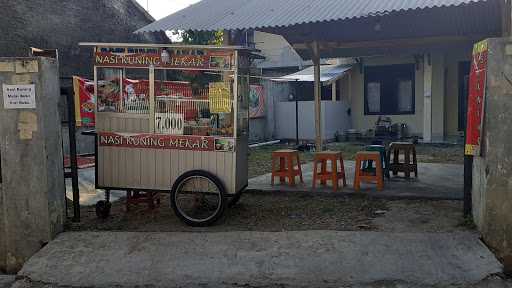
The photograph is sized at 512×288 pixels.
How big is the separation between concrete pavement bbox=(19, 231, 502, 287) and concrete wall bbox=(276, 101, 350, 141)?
41.6ft

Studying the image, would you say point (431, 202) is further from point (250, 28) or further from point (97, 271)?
point (97, 271)

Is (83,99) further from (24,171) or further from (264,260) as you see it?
(264,260)

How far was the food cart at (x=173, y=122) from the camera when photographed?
600 centimetres

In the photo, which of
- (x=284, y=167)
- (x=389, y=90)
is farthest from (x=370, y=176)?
(x=389, y=90)

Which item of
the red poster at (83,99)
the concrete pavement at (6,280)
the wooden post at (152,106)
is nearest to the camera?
the concrete pavement at (6,280)

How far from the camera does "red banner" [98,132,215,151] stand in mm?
6055

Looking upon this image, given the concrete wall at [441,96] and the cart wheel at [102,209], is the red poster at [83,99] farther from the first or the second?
the concrete wall at [441,96]

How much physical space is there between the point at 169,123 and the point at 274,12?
12.5 feet

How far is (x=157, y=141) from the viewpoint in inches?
242

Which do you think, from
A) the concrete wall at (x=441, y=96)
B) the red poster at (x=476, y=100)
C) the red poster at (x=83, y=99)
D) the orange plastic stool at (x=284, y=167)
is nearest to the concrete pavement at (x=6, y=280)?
the orange plastic stool at (x=284, y=167)

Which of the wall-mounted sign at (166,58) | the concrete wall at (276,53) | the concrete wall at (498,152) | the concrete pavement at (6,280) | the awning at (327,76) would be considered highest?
the concrete wall at (276,53)

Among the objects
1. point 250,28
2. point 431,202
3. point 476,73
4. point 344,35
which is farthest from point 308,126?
point 476,73

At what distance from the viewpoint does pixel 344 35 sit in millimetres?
10906

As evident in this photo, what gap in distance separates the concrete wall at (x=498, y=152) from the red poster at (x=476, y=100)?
0.09 metres
